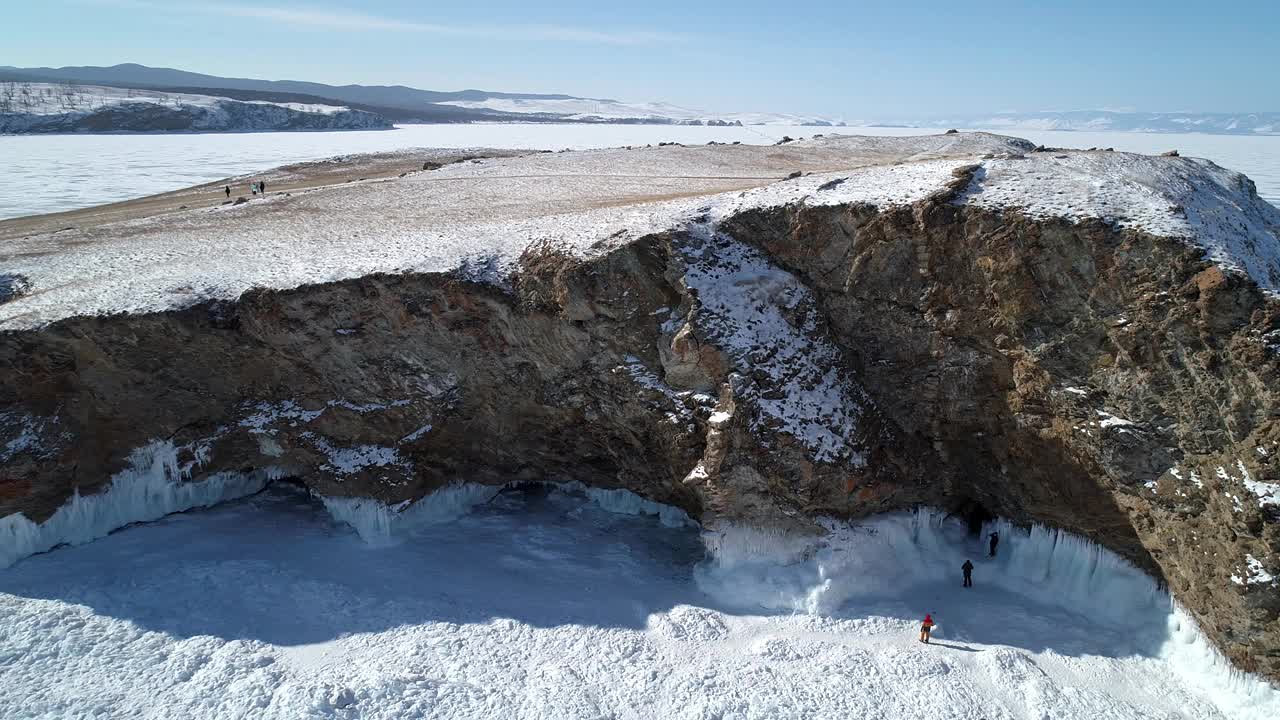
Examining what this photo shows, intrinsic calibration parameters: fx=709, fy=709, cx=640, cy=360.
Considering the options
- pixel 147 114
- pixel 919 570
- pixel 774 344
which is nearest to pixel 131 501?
pixel 774 344

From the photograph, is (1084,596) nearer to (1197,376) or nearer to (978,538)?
(978,538)

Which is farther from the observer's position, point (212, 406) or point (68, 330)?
point (212, 406)

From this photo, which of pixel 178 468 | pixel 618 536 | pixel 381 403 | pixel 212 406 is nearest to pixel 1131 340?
pixel 618 536

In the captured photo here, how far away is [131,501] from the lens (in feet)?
63.8

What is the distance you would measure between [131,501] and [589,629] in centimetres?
1348

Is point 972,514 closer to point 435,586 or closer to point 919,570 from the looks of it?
point 919,570

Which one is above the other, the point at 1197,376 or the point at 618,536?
the point at 1197,376

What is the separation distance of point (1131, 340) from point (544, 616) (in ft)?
45.5

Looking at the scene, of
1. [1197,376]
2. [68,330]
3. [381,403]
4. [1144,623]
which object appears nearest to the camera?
[1197,376]

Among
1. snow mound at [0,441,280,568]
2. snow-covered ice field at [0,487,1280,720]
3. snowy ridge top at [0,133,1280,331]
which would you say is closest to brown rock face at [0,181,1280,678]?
snow mound at [0,441,280,568]

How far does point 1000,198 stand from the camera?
52.0 ft

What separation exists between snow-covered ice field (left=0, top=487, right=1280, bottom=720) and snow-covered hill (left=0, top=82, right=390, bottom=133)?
10450 cm

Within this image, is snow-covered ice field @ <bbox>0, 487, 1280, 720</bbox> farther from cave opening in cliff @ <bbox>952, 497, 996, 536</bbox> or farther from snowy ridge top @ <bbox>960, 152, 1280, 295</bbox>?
snowy ridge top @ <bbox>960, 152, 1280, 295</bbox>

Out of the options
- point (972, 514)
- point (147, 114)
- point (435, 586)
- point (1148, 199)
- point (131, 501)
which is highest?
point (147, 114)
